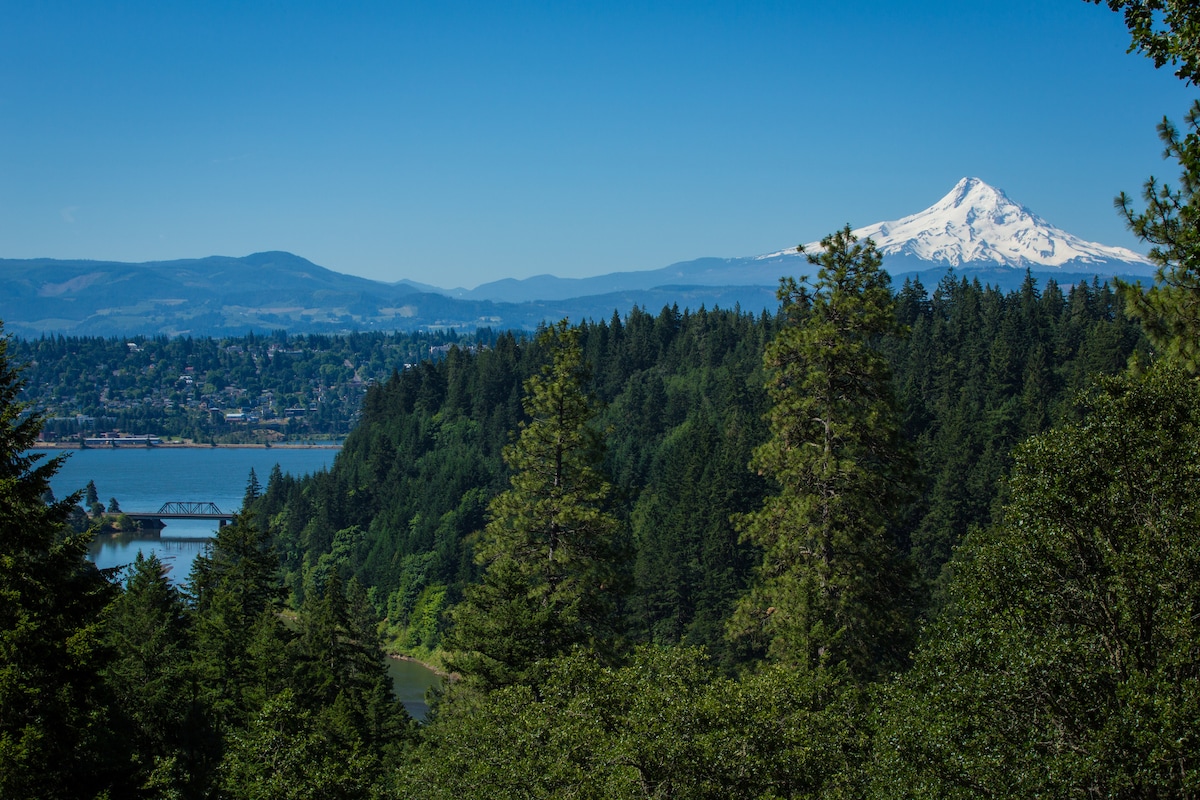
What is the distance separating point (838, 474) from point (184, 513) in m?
129

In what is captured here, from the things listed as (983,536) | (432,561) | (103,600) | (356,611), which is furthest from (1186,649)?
(432,561)

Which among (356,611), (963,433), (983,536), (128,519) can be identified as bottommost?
(128,519)

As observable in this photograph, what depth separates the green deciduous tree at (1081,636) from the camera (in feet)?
29.9

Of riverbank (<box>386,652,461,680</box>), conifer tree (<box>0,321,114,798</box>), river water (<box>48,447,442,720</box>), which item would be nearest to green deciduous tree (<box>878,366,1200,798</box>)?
conifer tree (<box>0,321,114,798</box>)

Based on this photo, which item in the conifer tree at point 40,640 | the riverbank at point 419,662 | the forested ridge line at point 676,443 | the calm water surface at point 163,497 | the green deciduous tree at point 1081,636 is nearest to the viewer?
the green deciduous tree at point 1081,636

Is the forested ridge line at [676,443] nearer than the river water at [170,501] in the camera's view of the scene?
Yes

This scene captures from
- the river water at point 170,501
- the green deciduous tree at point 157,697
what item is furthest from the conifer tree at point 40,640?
the river water at point 170,501

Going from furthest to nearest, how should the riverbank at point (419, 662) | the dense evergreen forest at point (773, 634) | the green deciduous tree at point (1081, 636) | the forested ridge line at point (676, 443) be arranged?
the riverbank at point (419, 662) < the forested ridge line at point (676, 443) < the dense evergreen forest at point (773, 634) < the green deciduous tree at point (1081, 636)

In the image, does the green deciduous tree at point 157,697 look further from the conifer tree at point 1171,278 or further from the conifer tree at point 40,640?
the conifer tree at point 1171,278

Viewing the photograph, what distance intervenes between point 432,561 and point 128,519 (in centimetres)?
6388

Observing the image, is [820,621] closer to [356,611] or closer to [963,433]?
[356,611]

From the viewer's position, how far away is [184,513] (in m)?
134

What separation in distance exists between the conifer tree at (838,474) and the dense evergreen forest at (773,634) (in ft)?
0.19

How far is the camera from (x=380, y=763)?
28266 mm
